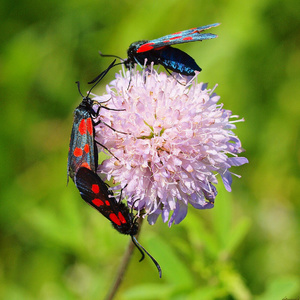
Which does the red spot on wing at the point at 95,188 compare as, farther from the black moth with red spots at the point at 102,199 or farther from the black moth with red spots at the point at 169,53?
the black moth with red spots at the point at 169,53

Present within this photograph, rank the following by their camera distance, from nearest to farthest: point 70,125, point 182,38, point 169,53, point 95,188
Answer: point 95,188 < point 182,38 < point 169,53 < point 70,125

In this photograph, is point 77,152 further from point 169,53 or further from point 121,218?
point 169,53

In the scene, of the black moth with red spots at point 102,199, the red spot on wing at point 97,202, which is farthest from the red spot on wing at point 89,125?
the red spot on wing at point 97,202

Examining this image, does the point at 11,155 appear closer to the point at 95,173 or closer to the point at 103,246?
the point at 103,246

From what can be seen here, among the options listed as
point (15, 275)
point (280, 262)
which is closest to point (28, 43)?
point (15, 275)

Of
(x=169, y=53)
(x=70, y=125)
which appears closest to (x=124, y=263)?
(x=169, y=53)

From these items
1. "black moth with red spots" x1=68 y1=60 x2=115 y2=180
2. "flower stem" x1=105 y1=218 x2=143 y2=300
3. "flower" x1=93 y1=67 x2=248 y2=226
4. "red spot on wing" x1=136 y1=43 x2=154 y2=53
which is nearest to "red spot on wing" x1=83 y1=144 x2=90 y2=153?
"black moth with red spots" x1=68 y1=60 x2=115 y2=180
